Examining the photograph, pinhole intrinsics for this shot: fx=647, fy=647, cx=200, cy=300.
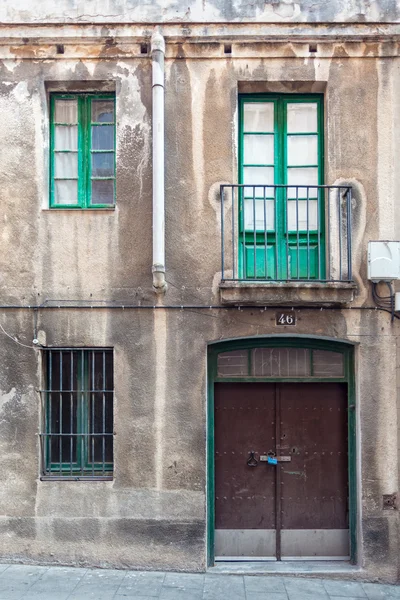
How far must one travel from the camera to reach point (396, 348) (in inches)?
311

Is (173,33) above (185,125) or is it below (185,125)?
above

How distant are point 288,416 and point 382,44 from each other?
15.7 ft

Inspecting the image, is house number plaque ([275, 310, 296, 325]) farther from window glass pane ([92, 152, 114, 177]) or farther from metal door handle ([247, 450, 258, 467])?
window glass pane ([92, 152, 114, 177])

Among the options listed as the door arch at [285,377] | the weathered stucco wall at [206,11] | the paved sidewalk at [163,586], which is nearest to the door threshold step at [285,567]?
the paved sidewalk at [163,586]

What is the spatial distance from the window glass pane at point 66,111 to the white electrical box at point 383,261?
4.08m

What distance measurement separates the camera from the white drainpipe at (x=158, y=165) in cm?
775

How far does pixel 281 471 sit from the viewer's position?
815 cm

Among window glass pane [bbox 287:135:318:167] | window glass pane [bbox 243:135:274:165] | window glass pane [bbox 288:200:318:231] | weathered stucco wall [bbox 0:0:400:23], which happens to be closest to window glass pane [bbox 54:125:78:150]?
weathered stucco wall [bbox 0:0:400:23]

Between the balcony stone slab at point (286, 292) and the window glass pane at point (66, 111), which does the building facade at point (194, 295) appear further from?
the window glass pane at point (66, 111)

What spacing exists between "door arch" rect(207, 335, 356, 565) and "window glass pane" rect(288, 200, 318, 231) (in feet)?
4.72

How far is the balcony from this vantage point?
7750 millimetres

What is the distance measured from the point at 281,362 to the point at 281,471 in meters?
1.37

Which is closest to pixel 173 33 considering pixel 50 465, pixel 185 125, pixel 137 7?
pixel 137 7

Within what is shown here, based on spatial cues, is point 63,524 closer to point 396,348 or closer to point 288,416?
point 288,416
